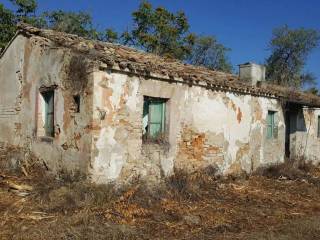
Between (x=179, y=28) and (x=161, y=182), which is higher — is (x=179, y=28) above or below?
above

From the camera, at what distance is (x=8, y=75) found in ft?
39.3

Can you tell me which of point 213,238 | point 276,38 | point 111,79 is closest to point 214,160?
point 111,79

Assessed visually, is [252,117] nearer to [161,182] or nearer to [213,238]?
[161,182]

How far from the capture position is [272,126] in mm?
14930

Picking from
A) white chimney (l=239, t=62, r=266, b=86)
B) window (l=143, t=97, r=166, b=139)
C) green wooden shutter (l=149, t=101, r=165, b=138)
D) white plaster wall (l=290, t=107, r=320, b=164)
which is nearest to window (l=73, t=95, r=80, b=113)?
window (l=143, t=97, r=166, b=139)

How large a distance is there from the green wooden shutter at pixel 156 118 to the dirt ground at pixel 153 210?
1.29 m

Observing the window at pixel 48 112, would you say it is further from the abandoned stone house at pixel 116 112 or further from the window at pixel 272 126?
the window at pixel 272 126

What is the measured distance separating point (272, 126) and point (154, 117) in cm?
644

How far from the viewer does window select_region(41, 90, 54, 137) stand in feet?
33.2

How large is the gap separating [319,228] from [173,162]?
4.31 metres

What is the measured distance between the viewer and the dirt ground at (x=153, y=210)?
666 centimetres

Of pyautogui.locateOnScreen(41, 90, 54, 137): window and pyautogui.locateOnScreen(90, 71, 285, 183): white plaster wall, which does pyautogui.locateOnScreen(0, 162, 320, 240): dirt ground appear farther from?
pyautogui.locateOnScreen(41, 90, 54, 137): window

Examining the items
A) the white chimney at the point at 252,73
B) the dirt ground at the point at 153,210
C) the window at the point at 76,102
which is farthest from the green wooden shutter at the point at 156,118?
the white chimney at the point at 252,73

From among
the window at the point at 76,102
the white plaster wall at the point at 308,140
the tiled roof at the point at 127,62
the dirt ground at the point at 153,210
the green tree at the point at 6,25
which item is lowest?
the dirt ground at the point at 153,210
